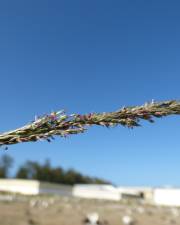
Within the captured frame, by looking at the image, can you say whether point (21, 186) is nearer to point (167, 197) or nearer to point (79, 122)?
point (167, 197)

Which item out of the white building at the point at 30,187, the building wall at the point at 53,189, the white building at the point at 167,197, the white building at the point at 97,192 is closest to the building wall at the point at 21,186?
the white building at the point at 30,187

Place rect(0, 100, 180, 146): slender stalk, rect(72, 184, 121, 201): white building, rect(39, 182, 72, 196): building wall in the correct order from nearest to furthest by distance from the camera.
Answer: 1. rect(0, 100, 180, 146): slender stalk
2. rect(39, 182, 72, 196): building wall
3. rect(72, 184, 121, 201): white building

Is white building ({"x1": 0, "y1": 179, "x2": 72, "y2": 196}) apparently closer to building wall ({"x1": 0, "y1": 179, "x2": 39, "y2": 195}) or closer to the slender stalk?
building wall ({"x1": 0, "y1": 179, "x2": 39, "y2": 195})

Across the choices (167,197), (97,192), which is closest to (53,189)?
(97,192)

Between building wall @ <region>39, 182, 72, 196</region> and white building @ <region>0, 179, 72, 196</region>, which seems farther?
building wall @ <region>39, 182, 72, 196</region>

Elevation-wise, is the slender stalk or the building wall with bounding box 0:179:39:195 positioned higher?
the building wall with bounding box 0:179:39:195

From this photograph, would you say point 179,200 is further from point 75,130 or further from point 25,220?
point 75,130

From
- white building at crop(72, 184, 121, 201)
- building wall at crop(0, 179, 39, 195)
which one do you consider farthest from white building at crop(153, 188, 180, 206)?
building wall at crop(0, 179, 39, 195)
